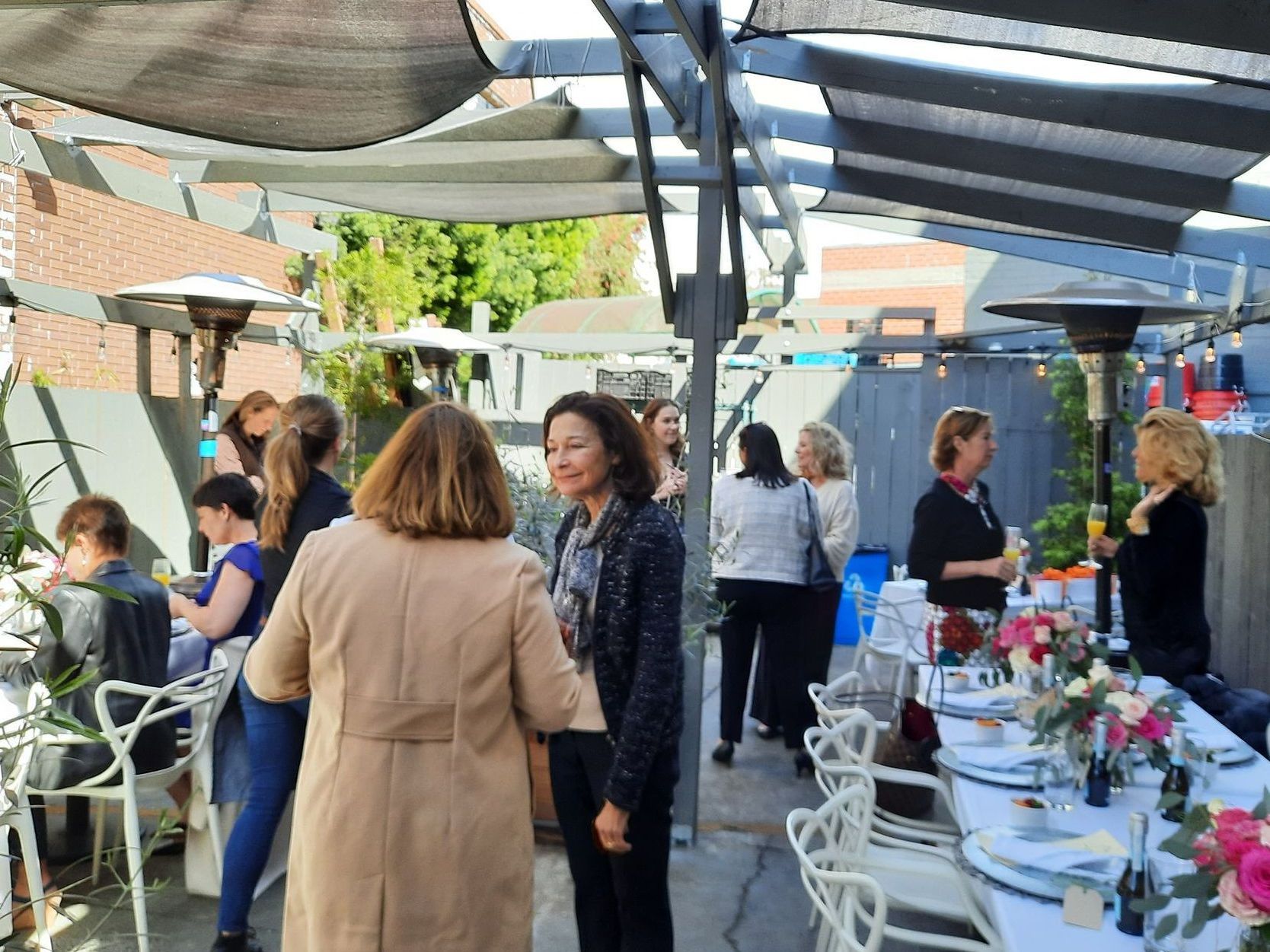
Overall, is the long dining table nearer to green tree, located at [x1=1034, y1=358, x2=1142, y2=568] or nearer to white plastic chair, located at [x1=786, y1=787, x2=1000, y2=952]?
white plastic chair, located at [x1=786, y1=787, x2=1000, y2=952]

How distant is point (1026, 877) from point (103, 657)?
299 centimetres

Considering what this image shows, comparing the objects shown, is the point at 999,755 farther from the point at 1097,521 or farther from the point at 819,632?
the point at 819,632

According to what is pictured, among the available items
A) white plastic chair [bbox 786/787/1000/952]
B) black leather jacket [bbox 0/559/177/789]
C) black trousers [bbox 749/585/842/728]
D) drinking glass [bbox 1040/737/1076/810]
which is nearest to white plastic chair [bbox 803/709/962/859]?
white plastic chair [bbox 786/787/1000/952]

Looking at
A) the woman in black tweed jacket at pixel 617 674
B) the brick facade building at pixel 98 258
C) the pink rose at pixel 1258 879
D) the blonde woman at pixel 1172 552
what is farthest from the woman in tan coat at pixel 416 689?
the brick facade building at pixel 98 258

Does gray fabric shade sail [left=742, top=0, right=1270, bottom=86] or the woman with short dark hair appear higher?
gray fabric shade sail [left=742, top=0, right=1270, bottom=86]

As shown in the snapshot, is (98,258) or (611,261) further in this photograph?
(611,261)

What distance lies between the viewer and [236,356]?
42.4 feet

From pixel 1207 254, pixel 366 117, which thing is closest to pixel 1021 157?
pixel 1207 254

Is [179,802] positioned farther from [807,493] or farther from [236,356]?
[236,356]

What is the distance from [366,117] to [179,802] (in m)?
3.21

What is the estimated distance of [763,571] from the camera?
6.15 metres

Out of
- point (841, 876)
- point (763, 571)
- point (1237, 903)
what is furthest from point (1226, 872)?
point (763, 571)

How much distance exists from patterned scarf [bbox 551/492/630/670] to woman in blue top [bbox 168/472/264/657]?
5.11ft

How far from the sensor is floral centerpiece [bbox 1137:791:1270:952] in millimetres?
1761
